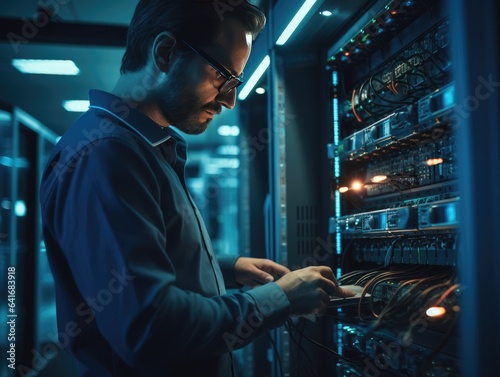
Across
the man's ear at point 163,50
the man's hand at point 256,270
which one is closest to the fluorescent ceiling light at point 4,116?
the man's hand at point 256,270

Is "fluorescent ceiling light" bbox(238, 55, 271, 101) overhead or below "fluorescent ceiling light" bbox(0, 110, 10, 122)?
below

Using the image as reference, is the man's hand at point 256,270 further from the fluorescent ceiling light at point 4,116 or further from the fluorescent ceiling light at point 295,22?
the fluorescent ceiling light at point 4,116

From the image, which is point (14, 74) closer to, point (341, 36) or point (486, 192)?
point (341, 36)

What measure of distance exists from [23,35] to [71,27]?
0.81ft

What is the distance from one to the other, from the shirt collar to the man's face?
0.31 feet

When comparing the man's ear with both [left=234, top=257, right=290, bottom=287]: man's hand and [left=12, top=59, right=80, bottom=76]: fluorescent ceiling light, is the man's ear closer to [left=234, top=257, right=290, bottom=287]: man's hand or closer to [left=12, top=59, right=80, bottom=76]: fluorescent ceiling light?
[left=234, top=257, right=290, bottom=287]: man's hand

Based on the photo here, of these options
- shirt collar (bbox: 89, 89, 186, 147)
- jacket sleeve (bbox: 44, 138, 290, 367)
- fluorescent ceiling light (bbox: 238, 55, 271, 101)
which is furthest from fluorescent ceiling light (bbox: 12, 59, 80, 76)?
jacket sleeve (bbox: 44, 138, 290, 367)

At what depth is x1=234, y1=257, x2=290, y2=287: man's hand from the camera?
1600 millimetres

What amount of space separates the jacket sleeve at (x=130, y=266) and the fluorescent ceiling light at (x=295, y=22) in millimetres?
806

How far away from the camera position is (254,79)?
2166 mm

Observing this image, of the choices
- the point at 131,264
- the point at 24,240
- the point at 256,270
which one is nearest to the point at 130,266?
the point at 131,264

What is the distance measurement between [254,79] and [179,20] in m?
1.01

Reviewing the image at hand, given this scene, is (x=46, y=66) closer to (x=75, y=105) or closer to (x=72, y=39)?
(x=75, y=105)

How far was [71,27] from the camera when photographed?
7.50 ft
